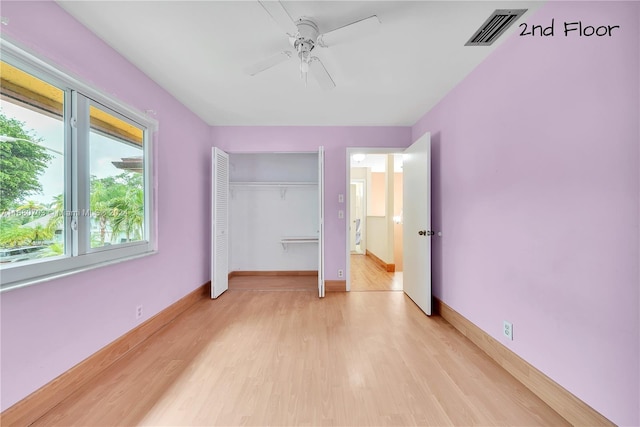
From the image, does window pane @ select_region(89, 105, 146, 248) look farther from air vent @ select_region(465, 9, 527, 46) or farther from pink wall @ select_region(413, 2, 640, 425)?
pink wall @ select_region(413, 2, 640, 425)

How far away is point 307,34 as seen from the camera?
1654 millimetres

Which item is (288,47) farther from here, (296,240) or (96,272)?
(296,240)

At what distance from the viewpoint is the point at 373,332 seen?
7.91ft

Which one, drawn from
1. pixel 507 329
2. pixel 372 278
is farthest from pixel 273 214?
pixel 507 329

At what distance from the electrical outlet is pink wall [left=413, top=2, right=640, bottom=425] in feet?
0.12

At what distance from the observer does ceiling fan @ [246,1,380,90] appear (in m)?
1.40

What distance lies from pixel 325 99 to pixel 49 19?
208cm

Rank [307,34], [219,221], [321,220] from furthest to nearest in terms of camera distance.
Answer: [219,221]
[321,220]
[307,34]

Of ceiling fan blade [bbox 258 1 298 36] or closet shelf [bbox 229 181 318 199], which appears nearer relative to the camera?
ceiling fan blade [bbox 258 1 298 36]

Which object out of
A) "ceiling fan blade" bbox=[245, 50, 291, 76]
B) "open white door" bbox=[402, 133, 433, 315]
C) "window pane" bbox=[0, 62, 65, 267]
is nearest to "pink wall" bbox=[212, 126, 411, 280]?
"open white door" bbox=[402, 133, 433, 315]

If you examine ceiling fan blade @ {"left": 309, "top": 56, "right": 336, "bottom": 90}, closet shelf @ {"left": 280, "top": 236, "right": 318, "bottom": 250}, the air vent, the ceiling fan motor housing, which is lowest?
closet shelf @ {"left": 280, "top": 236, "right": 318, "bottom": 250}

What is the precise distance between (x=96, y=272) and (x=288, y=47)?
2145mm

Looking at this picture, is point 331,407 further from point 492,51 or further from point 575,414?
point 492,51

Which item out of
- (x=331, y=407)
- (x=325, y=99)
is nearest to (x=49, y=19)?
(x=325, y=99)
